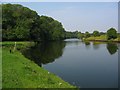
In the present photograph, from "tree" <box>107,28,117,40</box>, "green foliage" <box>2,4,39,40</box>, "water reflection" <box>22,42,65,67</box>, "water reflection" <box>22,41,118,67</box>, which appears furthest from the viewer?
"tree" <box>107,28,117,40</box>

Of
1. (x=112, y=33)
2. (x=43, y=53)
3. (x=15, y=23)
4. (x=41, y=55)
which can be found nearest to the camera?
(x=41, y=55)

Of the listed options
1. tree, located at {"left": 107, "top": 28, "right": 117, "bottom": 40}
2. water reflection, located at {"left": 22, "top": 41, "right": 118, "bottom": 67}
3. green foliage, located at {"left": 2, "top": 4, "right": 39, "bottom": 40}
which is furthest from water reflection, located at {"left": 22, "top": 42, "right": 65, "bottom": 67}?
tree, located at {"left": 107, "top": 28, "right": 117, "bottom": 40}

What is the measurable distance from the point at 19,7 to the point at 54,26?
237 feet

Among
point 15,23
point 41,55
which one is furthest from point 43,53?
point 15,23

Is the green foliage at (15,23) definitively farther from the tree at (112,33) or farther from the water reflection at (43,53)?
the tree at (112,33)

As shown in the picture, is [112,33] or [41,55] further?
[112,33]

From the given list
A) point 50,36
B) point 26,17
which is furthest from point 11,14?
point 50,36

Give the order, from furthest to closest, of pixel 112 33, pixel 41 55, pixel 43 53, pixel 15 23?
pixel 112 33, pixel 15 23, pixel 43 53, pixel 41 55

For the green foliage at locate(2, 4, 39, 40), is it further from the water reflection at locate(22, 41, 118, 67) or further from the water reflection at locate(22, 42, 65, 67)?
the water reflection at locate(22, 42, 65, 67)

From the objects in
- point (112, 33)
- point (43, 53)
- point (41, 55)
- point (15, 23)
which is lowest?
point (41, 55)

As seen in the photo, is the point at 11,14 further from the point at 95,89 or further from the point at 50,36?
the point at 95,89

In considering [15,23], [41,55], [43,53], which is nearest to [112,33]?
[15,23]

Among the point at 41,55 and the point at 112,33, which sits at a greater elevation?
the point at 112,33

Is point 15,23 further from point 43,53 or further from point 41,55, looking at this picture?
point 41,55
